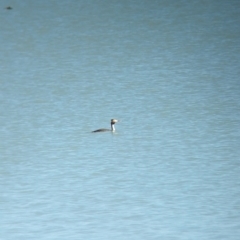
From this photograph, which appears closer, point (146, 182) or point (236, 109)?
point (146, 182)

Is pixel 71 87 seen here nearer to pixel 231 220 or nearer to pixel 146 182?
pixel 146 182

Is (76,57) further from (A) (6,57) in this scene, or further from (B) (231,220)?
(B) (231,220)

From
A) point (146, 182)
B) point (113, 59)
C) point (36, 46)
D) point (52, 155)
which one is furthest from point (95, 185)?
point (36, 46)

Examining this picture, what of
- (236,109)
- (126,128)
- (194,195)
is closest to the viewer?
(194,195)

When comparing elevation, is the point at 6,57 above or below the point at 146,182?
above

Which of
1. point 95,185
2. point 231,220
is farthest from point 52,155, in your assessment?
point 231,220

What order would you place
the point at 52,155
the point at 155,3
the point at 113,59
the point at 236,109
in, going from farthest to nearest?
the point at 155,3
the point at 113,59
the point at 236,109
the point at 52,155

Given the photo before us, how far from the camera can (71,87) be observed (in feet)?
79.2

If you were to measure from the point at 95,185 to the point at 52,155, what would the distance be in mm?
2219

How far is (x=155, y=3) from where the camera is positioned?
38.9 m

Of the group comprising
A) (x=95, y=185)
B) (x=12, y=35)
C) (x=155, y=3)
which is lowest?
(x=95, y=185)

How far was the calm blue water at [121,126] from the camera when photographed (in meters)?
14.6

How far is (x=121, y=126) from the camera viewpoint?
67.6ft

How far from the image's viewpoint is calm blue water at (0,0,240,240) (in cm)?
1456
